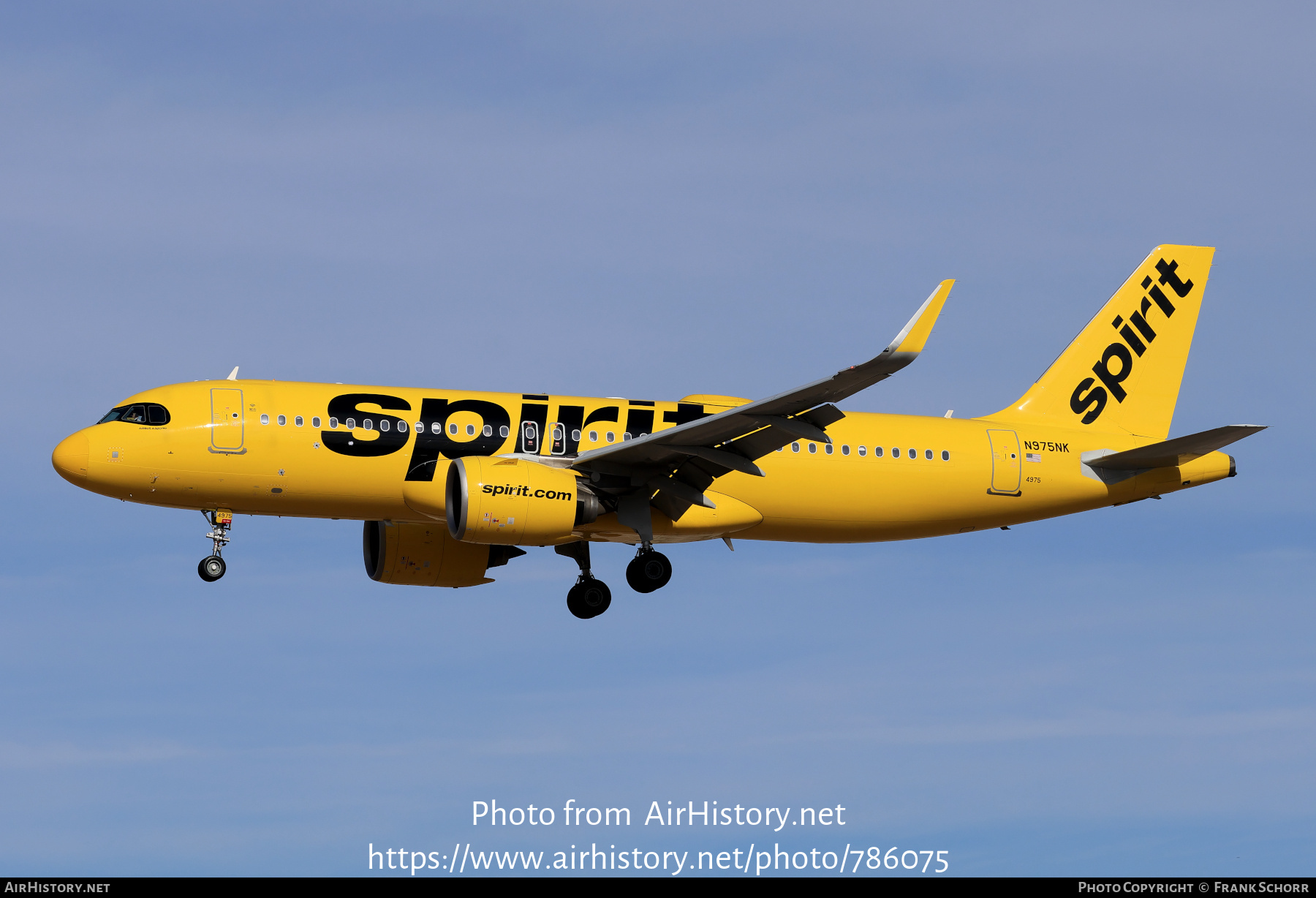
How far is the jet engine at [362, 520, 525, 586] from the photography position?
1539 inches

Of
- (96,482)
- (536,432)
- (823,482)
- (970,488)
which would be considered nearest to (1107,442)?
(970,488)

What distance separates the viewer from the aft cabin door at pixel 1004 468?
38875mm

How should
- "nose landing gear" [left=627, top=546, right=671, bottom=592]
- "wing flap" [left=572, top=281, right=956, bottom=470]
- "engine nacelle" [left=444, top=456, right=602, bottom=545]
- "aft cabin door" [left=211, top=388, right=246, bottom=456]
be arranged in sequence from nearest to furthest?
1. "wing flap" [left=572, top=281, right=956, bottom=470]
2. "engine nacelle" [left=444, top=456, right=602, bottom=545]
3. "aft cabin door" [left=211, top=388, right=246, bottom=456]
4. "nose landing gear" [left=627, top=546, right=671, bottom=592]

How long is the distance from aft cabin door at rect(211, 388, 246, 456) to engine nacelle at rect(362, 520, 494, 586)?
5.35 metres

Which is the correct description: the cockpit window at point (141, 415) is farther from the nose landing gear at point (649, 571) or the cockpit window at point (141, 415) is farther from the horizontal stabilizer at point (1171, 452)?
the horizontal stabilizer at point (1171, 452)

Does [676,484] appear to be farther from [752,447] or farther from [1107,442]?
[1107,442]

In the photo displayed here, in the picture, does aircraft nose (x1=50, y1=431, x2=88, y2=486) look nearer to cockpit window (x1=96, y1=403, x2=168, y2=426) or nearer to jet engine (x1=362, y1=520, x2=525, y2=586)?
cockpit window (x1=96, y1=403, x2=168, y2=426)

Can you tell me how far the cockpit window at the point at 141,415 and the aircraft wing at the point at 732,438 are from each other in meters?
8.65

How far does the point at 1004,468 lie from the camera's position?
39.0 metres

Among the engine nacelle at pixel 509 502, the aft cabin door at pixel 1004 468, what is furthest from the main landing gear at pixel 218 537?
the aft cabin door at pixel 1004 468

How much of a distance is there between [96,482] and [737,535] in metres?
13.8

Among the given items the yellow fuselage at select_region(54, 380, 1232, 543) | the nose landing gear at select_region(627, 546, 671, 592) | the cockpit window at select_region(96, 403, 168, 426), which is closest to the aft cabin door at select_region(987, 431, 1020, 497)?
the yellow fuselage at select_region(54, 380, 1232, 543)

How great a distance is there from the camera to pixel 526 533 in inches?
1326
